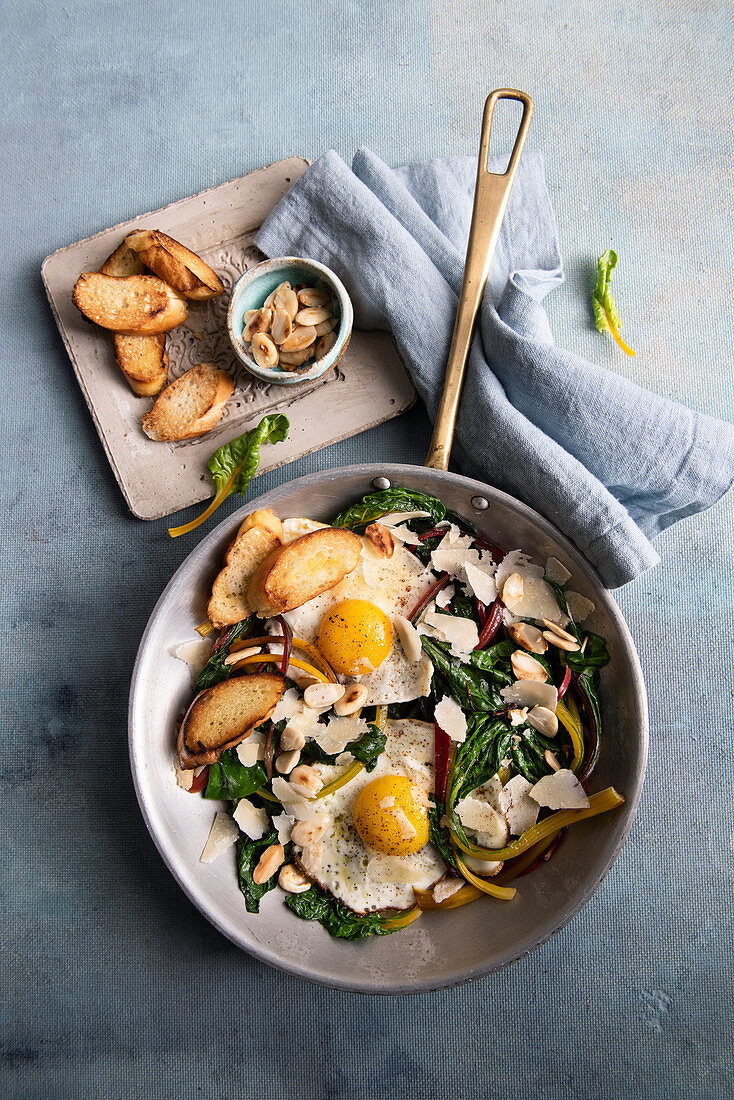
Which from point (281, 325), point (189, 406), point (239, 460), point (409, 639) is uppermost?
point (281, 325)

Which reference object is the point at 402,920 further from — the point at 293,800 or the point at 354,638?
the point at 354,638

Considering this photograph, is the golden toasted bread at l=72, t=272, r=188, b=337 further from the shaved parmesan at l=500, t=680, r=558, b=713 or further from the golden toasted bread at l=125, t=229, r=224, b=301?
the shaved parmesan at l=500, t=680, r=558, b=713

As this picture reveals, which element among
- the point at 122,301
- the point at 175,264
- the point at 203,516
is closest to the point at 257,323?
the point at 175,264

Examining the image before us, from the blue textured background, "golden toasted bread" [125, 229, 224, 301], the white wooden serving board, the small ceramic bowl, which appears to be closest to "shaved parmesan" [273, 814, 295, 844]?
the blue textured background

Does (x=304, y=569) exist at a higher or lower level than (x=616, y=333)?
lower

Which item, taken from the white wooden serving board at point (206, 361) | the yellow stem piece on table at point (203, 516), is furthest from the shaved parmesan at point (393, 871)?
the white wooden serving board at point (206, 361)

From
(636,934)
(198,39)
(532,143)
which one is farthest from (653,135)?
(636,934)
